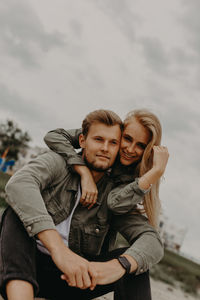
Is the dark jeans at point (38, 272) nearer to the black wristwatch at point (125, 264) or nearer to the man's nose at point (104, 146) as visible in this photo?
the black wristwatch at point (125, 264)

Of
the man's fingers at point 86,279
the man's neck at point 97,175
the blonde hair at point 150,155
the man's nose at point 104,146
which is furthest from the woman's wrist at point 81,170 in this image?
the man's fingers at point 86,279

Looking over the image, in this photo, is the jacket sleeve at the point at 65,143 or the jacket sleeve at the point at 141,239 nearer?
the jacket sleeve at the point at 141,239

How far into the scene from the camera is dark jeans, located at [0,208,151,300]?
6.67 feet

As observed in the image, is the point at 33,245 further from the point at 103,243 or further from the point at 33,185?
the point at 103,243

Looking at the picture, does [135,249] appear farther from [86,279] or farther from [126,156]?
[126,156]

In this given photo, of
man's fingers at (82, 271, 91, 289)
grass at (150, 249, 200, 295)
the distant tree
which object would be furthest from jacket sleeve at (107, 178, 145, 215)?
the distant tree

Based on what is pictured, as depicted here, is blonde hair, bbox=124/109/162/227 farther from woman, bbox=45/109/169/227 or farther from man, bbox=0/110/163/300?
man, bbox=0/110/163/300

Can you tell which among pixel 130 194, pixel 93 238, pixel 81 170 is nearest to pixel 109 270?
pixel 93 238

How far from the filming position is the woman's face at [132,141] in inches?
125

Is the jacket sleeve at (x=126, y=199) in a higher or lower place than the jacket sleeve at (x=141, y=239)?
higher

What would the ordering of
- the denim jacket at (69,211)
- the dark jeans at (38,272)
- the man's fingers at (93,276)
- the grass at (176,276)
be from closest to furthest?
the dark jeans at (38,272)
the man's fingers at (93,276)
the denim jacket at (69,211)
the grass at (176,276)

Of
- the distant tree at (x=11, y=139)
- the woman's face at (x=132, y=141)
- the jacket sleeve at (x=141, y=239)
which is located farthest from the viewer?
the distant tree at (x=11, y=139)

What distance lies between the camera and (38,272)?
8.70 feet

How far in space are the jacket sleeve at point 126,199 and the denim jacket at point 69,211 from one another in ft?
0.59
